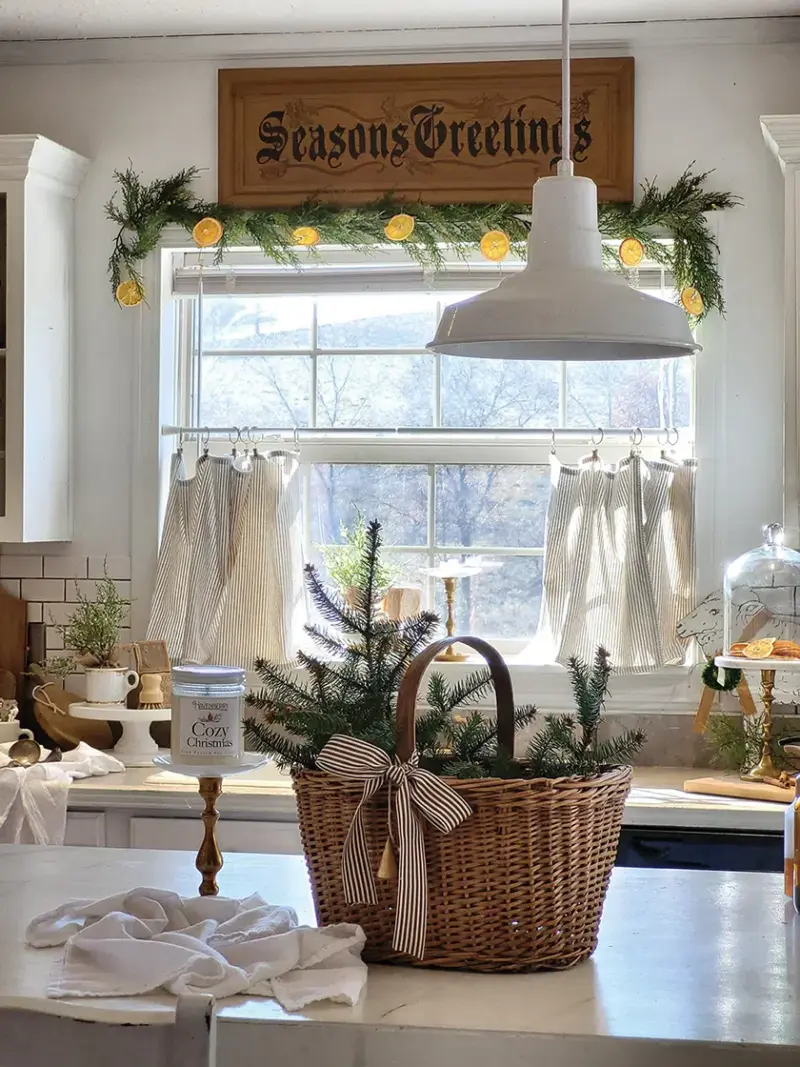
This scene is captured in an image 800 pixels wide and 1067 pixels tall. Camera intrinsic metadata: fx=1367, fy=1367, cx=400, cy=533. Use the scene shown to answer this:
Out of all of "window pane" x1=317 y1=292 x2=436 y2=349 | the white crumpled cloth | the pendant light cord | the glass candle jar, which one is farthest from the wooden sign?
the glass candle jar

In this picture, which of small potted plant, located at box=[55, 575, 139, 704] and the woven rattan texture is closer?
the woven rattan texture

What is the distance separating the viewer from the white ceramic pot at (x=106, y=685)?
3768 millimetres

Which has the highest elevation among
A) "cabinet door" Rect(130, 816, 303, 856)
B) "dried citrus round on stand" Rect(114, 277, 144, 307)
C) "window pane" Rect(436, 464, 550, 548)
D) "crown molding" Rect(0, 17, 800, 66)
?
"crown molding" Rect(0, 17, 800, 66)

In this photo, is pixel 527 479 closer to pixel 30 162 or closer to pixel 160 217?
pixel 160 217

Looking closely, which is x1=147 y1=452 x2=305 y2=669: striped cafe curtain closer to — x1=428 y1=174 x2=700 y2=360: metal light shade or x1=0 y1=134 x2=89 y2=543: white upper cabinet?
x1=0 y1=134 x2=89 y2=543: white upper cabinet

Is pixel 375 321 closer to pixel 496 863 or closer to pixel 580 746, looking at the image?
pixel 580 746

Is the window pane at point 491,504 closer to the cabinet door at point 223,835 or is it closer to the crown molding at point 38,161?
the cabinet door at point 223,835

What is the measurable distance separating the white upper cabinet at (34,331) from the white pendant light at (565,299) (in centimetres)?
215

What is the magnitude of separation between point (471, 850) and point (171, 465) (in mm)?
2665

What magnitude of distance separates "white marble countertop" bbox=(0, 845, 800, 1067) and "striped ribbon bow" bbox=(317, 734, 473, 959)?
80mm

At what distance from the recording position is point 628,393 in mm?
4027

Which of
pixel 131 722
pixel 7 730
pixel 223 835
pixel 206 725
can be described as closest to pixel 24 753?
pixel 7 730

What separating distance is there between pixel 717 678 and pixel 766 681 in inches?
7.2

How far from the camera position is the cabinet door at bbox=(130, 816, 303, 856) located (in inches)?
131
